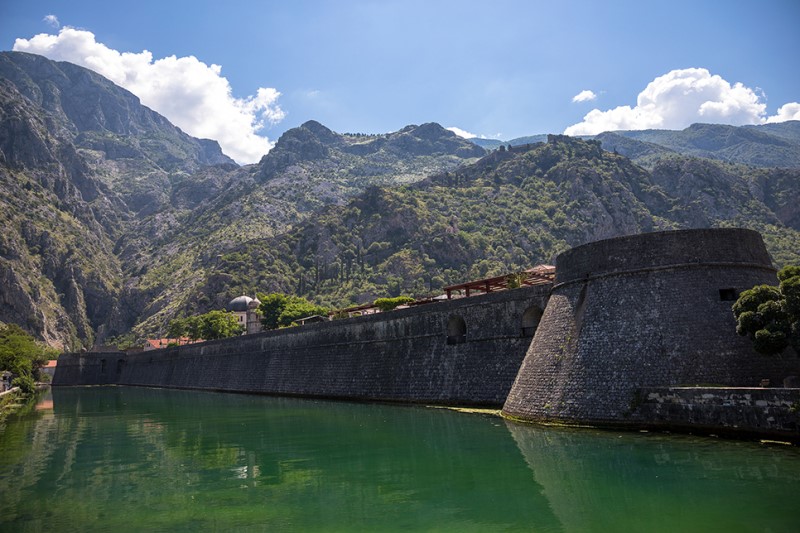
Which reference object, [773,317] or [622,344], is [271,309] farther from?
[773,317]

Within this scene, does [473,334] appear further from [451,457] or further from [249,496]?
[249,496]

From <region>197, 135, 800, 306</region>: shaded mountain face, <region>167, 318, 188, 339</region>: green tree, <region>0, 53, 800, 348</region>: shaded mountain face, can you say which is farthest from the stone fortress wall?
<region>0, 53, 800, 348</region>: shaded mountain face

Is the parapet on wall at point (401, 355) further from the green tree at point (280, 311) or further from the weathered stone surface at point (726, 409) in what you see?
the green tree at point (280, 311)

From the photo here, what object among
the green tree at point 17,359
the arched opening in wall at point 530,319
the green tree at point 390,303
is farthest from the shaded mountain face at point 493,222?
the arched opening in wall at point 530,319

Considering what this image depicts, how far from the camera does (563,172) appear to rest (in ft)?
504

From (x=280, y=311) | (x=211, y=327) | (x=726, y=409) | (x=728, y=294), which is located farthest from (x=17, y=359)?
(x=726, y=409)

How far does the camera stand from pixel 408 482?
50.0 ft

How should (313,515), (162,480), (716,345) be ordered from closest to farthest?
(313,515) → (162,480) → (716,345)

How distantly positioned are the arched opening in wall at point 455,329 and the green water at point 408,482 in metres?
8.82

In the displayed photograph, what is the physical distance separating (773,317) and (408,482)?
1317cm

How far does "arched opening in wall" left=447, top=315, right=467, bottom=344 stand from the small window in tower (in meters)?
14.9

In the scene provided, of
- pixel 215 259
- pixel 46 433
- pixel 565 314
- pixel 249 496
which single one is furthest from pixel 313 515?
pixel 215 259

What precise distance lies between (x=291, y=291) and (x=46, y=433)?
4115 inches

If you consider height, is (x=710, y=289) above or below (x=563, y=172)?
below
